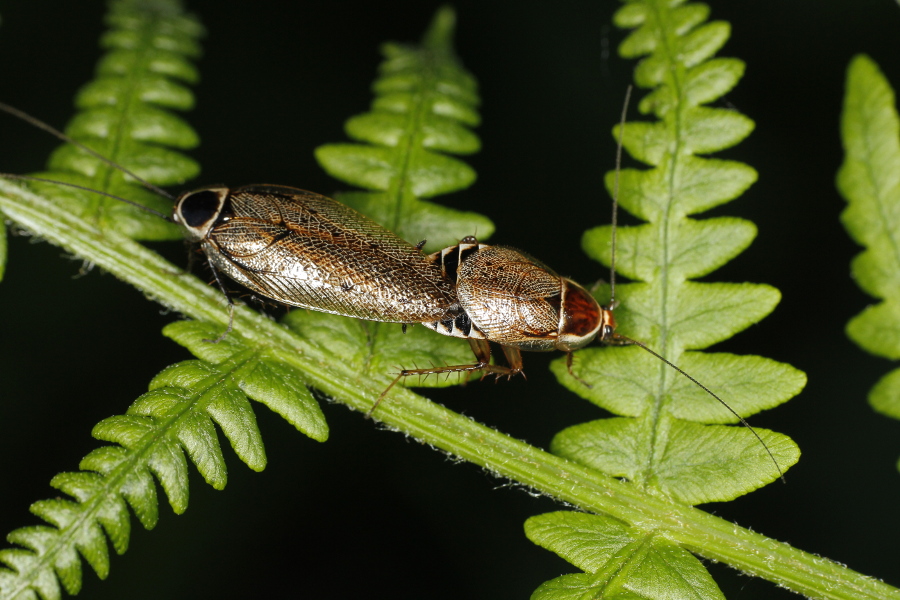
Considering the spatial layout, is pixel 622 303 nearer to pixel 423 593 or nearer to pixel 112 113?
pixel 423 593

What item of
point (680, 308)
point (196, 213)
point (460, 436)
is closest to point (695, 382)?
point (680, 308)

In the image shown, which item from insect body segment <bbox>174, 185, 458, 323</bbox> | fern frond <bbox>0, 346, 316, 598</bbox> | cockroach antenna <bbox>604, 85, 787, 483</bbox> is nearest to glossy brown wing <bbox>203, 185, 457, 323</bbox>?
insect body segment <bbox>174, 185, 458, 323</bbox>

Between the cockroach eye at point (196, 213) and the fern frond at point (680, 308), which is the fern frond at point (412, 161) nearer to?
the cockroach eye at point (196, 213)

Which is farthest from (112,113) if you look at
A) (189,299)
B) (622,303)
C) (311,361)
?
(622,303)

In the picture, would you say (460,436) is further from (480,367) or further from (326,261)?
(326,261)

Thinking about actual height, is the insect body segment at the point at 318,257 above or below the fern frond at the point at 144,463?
above

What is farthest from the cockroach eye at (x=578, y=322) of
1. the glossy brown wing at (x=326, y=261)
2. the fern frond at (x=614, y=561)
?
the fern frond at (x=614, y=561)
